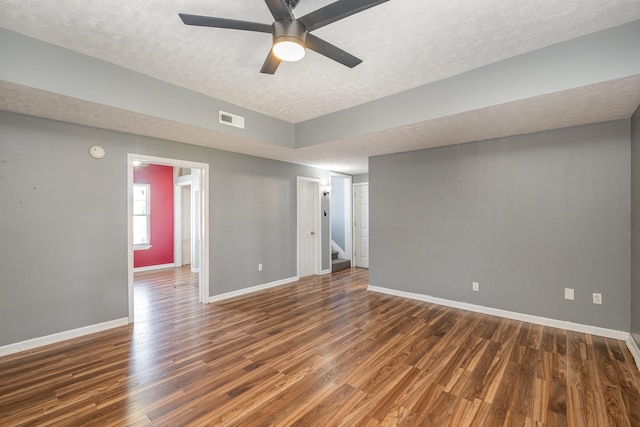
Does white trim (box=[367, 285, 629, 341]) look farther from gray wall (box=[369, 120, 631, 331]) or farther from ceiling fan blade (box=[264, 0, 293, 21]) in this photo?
ceiling fan blade (box=[264, 0, 293, 21])

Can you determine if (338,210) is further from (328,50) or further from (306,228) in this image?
(328,50)

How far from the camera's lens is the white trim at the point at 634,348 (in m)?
2.59

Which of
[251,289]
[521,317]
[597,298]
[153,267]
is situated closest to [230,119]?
[251,289]

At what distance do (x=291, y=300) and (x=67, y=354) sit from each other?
268 cm

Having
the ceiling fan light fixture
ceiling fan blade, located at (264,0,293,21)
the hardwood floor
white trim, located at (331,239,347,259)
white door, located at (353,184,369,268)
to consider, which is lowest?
the hardwood floor

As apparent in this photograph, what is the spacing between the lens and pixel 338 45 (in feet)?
7.95

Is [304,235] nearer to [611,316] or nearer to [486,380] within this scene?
[486,380]

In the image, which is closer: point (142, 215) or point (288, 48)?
point (288, 48)

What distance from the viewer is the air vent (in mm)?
3570

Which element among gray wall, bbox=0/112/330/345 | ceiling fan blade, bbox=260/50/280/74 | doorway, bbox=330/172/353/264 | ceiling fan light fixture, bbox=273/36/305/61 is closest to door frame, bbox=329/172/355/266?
doorway, bbox=330/172/353/264

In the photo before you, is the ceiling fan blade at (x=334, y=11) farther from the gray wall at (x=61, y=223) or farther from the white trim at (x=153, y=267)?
the white trim at (x=153, y=267)

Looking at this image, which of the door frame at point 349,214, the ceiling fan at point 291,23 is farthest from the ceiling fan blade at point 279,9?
the door frame at point 349,214

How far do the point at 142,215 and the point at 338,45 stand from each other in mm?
6540

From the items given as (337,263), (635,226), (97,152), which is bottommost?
(337,263)
